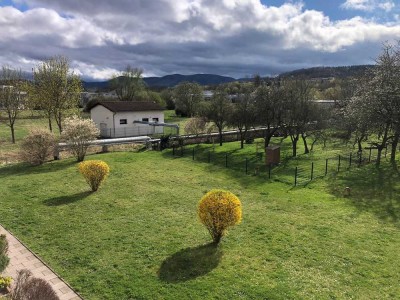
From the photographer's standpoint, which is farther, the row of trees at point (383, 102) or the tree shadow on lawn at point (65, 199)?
the row of trees at point (383, 102)

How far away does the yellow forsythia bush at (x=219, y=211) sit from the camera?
9.92 m

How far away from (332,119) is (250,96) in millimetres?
7404

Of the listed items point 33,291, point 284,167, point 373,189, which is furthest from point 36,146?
point 373,189

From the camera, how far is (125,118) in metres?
38.3

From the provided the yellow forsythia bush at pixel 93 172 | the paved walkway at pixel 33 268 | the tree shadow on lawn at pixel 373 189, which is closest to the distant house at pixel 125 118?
the yellow forsythia bush at pixel 93 172

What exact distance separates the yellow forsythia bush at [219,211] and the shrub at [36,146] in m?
16.1

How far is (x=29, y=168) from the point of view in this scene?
70.3 feet

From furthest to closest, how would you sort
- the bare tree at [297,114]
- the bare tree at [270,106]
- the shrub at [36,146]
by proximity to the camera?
the bare tree at [270,106]
the bare tree at [297,114]
the shrub at [36,146]

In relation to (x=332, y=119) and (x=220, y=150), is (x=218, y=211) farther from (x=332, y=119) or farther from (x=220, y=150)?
(x=332, y=119)

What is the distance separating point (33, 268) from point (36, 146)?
14.9 m

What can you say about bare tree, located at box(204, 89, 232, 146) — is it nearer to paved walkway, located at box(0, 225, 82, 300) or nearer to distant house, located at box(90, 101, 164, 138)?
distant house, located at box(90, 101, 164, 138)

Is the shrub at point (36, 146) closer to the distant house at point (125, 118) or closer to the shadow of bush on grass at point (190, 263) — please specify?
the distant house at point (125, 118)

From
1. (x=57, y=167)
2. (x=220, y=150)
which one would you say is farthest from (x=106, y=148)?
(x=220, y=150)

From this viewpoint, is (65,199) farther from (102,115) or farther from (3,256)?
(102,115)
